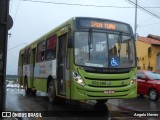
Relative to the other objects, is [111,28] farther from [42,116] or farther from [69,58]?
[42,116]

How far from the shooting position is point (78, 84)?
39.8 feet

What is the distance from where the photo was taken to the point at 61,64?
14031mm

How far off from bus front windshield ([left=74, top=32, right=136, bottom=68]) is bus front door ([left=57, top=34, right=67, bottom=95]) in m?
1.23

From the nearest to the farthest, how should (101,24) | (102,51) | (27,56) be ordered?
(102,51) → (101,24) → (27,56)

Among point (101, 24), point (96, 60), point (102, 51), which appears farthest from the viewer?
point (101, 24)

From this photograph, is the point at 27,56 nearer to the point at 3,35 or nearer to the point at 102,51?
the point at 102,51

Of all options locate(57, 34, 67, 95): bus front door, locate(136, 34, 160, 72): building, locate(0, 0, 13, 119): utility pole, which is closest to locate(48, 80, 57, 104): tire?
locate(57, 34, 67, 95): bus front door

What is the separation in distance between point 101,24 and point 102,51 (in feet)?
3.46

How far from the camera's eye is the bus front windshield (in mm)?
12430

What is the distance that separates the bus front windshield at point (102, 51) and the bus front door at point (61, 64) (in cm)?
123

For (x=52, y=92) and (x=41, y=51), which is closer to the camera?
(x=52, y=92)

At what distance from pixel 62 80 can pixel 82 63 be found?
169 cm

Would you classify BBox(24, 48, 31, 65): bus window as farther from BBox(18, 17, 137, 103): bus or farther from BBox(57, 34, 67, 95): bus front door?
BBox(18, 17, 137, 103): bus

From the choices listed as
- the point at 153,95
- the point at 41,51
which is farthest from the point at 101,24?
the point at 153,95
